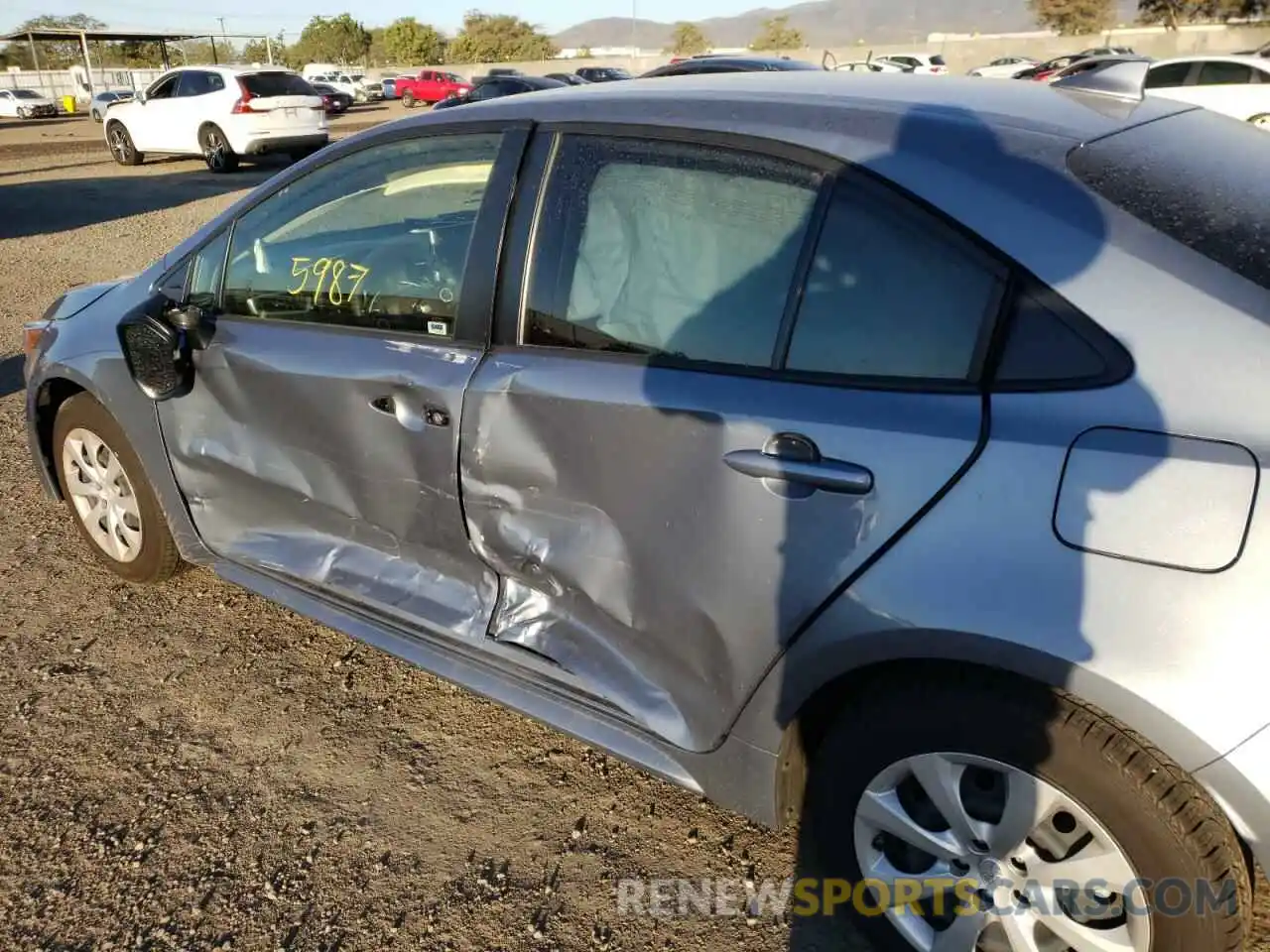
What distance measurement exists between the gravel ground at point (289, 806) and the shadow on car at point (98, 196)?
10.1 m

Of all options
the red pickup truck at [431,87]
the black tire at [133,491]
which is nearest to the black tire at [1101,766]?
the black tire at [133,491]

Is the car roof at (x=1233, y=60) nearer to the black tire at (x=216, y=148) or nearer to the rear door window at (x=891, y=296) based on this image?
the black tire at (x=216, y=148)

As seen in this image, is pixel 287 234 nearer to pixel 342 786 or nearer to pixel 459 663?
pixel 459 663

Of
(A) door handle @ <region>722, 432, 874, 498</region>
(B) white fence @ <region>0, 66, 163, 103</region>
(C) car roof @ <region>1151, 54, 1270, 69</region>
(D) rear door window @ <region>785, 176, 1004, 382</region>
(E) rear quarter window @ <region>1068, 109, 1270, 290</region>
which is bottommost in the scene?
(A) door handle @ <region>722, 432, 874, 498</region>

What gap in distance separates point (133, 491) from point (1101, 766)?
305 centimetres

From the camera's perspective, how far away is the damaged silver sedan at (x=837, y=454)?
1.49m

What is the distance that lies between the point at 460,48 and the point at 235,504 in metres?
80.3

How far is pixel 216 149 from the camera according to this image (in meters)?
16.3

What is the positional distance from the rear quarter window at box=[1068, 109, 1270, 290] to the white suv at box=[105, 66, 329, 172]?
16.5m

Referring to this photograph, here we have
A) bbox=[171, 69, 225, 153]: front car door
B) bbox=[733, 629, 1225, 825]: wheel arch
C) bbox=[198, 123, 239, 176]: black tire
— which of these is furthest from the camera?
bbox=[198, 123, 239, 176]: black tire

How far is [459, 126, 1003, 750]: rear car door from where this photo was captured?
1.70 m

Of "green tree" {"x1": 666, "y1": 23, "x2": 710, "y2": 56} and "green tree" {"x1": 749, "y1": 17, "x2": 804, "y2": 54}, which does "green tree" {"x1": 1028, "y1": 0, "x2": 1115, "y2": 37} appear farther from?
"green tree" {"x1": 666, "y1": 23, "x2": 710, "y2": 56}

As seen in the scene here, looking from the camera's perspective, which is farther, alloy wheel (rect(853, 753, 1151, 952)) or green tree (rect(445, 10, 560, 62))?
green tree (rect(445, 10, 560, 62))

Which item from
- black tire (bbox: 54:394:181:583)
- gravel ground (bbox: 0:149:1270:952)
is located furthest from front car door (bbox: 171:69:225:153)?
gravel ground (bbox: 0:149:1270:952)
